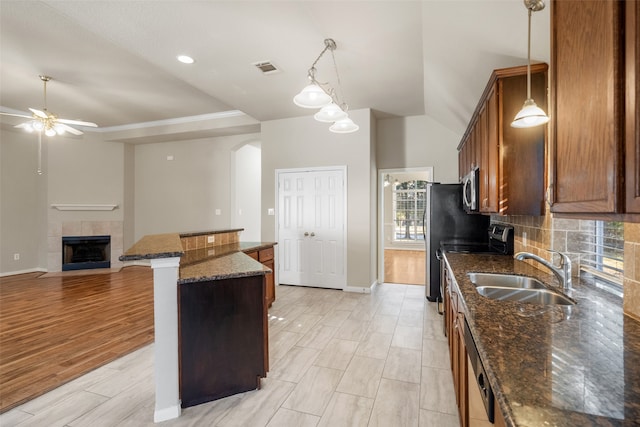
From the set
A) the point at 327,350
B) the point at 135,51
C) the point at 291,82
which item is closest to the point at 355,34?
the point at 291,82

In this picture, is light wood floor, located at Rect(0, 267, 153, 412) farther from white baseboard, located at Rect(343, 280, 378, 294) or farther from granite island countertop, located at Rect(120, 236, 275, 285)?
white baseboard, located at Rect(343, 280, 378, 294)

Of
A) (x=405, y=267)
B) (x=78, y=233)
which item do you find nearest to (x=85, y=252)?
(x=78, y=233)

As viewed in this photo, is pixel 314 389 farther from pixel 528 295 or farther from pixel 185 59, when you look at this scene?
pixel 185 59

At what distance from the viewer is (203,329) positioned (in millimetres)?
1945

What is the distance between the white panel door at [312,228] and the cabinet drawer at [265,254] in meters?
1.11

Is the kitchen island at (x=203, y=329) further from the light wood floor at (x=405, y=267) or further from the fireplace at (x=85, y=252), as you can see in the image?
the fireplace at (x=85, y=252)

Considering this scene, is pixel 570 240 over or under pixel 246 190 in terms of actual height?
under

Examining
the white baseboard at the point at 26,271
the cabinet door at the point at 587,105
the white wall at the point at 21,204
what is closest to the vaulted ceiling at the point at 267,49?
the cabinet door at the point at 587,105

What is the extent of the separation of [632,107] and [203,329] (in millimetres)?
2204

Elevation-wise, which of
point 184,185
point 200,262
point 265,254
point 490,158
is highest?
point 184,185

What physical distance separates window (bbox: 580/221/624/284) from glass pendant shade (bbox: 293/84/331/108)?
6.19ft

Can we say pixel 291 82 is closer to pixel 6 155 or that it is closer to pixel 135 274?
pixel 135 274

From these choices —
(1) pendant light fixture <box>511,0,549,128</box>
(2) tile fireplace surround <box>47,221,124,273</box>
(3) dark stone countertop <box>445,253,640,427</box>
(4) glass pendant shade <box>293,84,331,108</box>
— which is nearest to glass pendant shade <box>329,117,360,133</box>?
(4) glass pendant shade <box>293,84,331,108</box>

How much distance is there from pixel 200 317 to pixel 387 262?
5771 millimetres
